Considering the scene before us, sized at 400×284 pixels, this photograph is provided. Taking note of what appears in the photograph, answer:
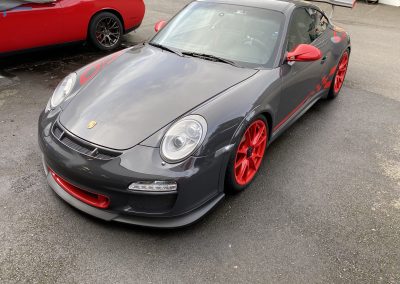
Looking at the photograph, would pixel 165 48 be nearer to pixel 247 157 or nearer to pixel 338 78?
pixel 247 157

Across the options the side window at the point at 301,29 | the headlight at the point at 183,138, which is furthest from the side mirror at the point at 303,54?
the headlight at the point at 183,138

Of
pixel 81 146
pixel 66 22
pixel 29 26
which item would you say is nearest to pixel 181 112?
pixel 81 146

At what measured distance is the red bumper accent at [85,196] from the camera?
245 centimetres

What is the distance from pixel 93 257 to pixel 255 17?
2.53 metres

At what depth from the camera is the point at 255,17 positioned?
350 cm

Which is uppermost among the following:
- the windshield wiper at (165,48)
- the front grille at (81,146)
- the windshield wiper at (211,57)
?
the windshield wiper at (211,57)

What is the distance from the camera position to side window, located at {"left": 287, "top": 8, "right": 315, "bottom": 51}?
3.47m

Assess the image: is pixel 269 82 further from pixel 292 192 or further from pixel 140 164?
pixel 140 164

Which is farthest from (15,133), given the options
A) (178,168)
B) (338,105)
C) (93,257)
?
(338,105)

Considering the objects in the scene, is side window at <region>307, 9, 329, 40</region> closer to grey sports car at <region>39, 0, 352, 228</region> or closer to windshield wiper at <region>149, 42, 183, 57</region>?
grey sports car at <region>39, 0, 352, 228</region>

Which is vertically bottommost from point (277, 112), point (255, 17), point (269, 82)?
point (277, 112)

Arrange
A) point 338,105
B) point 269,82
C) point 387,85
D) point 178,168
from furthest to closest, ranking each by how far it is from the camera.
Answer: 1. point 387,85
2. point 338,105
3. point 269,82
4. point 178,168

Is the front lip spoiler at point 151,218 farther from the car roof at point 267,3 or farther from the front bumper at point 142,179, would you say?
the car roof at point 267,3

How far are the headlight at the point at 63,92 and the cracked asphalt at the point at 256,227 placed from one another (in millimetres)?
638
